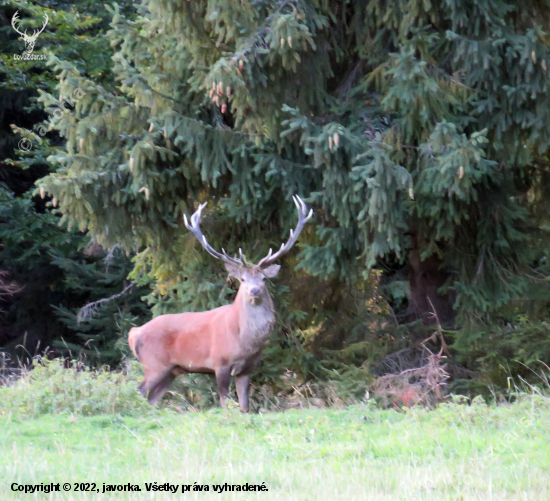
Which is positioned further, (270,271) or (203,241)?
(203,241)

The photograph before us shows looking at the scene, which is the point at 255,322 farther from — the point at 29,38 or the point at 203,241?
the point at 29,38

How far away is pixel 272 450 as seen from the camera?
5.54 m

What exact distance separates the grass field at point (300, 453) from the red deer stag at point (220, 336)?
5.81 ft

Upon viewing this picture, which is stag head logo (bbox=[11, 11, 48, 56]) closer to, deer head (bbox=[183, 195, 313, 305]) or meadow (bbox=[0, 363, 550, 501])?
deer head (bbox=[183, 195, 313, 305])

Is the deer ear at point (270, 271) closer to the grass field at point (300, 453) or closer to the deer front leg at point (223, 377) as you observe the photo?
the deer front leg at point (223, 377)

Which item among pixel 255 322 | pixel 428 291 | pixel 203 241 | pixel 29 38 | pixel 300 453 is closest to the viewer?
pixel 300 453

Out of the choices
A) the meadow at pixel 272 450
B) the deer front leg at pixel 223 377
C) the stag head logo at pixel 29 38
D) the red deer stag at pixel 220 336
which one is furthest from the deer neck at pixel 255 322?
the stag head logo at pixel 29 38

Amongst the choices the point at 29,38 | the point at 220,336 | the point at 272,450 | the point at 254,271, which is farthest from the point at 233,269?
the point at 29,38

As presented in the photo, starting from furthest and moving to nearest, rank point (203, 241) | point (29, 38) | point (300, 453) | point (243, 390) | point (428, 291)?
point (29, 38)
point (428, 291)
point (203, 241)
point (243, 390)
point (300, 453)

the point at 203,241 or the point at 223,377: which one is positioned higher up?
the point at 203,241

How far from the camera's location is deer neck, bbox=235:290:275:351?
8805 mm

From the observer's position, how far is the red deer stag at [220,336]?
8844 millimetres

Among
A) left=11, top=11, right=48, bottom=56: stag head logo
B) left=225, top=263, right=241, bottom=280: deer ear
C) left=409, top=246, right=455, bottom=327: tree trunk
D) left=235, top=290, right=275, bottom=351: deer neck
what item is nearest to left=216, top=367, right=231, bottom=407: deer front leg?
left=235, top=290, right=275, bottom=351: deer neck

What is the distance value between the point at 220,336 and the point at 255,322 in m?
0.51
